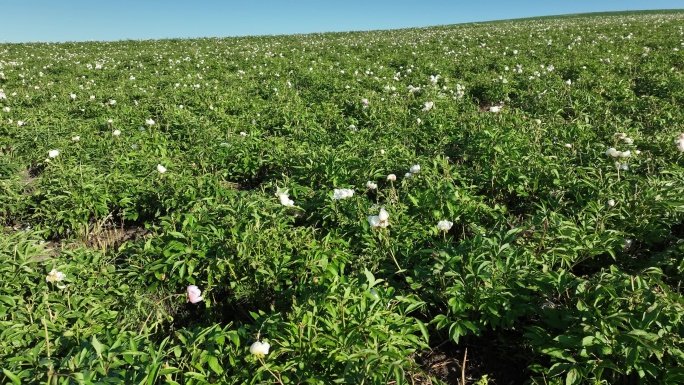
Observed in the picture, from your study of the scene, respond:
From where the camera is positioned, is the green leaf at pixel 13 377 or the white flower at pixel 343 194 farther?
the white flower at pixel 343 194

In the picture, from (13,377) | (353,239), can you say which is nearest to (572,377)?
(353,239)

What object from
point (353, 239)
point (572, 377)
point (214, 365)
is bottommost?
point (572, 377)

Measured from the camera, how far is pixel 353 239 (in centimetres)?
357

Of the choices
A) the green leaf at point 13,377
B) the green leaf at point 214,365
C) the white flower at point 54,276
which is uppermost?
the white flower at point 54,276

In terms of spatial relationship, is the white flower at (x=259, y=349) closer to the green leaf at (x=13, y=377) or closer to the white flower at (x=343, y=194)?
the green leaf at (x=13, y=377)

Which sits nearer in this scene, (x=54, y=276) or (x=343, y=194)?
(x=54, y=276)

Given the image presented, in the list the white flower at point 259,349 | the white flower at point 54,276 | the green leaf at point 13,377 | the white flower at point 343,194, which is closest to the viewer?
the green leaf at point 13,377

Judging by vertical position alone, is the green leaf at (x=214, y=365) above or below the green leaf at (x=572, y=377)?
above

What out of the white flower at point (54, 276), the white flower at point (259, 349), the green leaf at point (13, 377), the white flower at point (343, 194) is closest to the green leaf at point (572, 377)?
the white flower at point (259, 349)

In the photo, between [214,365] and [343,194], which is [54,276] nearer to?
[214,365]

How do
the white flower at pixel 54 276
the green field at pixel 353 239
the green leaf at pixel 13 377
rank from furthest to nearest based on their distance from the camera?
the white flower at pixel 54 276
the green field at pixel 353 239
the green leaf at pixel 13 377

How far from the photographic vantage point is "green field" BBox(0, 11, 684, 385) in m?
2.13

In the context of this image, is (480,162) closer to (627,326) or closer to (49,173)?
(627,326)

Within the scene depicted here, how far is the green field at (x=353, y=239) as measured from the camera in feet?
6.98
